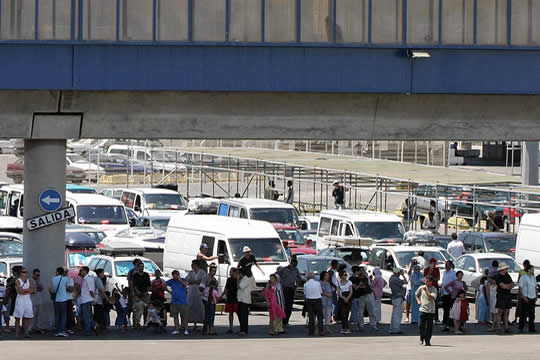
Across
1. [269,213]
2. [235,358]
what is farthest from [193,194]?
[235,358]

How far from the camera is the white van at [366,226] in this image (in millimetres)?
34438

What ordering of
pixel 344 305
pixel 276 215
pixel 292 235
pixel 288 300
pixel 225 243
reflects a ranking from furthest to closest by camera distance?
1. pixel 276 215
2. pixel 292 235
3. pixel 225 243
4. pixel 288 300
5. pixel 344 305

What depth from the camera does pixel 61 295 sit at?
22.1m

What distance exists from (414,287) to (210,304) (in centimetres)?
478

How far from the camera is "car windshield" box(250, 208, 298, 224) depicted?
36.9m

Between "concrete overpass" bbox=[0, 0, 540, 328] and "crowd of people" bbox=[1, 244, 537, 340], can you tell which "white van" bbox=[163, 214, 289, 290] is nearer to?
"crowd of people" bbox=[1, 244, 537, 340]

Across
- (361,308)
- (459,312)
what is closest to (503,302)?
(459,312)

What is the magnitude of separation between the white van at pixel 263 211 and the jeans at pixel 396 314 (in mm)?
13346

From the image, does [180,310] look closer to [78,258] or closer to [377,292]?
[377,292]

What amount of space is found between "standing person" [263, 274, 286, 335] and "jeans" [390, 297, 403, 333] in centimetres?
235

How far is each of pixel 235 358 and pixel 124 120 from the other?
5.50m

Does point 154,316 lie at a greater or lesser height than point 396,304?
lesser

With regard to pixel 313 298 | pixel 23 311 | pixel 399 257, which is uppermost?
pixel 399 257

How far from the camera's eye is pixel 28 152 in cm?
2223
